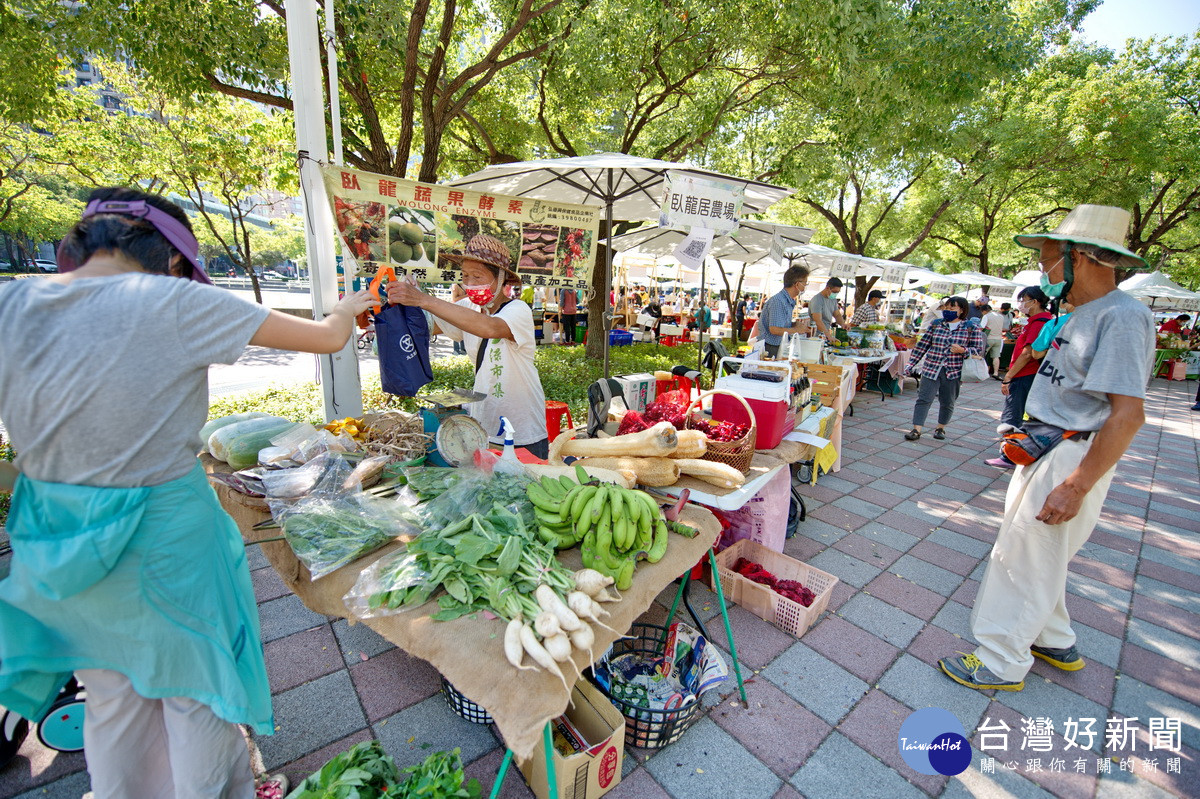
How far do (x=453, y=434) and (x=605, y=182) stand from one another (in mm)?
4260

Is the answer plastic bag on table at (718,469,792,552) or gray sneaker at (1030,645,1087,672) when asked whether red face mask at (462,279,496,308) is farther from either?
gray sneaker at (1030,645,1087,672)

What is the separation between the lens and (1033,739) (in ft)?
7.84

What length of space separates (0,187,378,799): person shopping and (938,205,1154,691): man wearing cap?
3.28 metres

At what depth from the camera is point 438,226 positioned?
4191 millimetres

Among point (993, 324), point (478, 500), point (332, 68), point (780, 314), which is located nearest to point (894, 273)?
point (993, 324)

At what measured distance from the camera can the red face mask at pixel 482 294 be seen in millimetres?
3184

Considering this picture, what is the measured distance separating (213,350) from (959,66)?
8.73 m

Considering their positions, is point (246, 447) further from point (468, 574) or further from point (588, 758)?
point (588, 758)

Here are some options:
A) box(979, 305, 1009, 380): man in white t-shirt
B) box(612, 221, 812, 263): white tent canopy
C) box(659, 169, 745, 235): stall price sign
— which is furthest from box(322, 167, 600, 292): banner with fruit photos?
box(979, 305, 1009, 380): man in white t-shirt

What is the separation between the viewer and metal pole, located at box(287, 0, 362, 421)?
3752 mm

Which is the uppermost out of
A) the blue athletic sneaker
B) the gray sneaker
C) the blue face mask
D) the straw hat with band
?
the straw hat with band

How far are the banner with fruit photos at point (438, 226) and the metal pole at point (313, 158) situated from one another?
295mm

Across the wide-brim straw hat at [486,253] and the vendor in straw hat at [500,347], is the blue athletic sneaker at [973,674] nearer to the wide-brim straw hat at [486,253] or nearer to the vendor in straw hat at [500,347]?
the vendor in straw hat at [500,347]

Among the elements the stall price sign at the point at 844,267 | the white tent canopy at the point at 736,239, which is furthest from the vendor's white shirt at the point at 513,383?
the stall price sign at the point at 844,267
